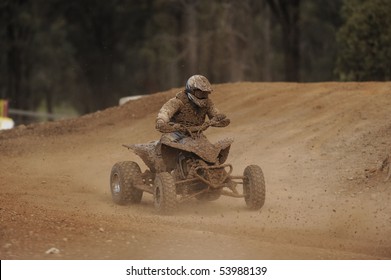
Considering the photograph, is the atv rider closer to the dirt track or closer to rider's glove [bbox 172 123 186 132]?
rider's glove [bbox 172 123 186 132]

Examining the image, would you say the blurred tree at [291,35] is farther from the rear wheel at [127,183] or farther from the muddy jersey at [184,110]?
the muddy jersey at [184,110]

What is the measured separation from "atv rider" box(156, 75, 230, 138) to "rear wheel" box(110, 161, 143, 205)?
0.93m

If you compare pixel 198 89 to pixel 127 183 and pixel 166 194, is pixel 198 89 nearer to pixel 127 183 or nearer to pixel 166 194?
pixel 166 194

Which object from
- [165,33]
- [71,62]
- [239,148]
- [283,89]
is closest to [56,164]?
[239,148]

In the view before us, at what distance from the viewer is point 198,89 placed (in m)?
13.5

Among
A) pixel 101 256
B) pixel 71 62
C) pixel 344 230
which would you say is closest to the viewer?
pixel 101 256

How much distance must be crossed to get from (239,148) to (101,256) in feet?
31.8

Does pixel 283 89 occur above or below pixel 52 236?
above

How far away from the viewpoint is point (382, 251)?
11.0m

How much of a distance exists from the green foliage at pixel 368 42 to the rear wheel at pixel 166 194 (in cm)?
1779

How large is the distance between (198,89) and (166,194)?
1712 mm

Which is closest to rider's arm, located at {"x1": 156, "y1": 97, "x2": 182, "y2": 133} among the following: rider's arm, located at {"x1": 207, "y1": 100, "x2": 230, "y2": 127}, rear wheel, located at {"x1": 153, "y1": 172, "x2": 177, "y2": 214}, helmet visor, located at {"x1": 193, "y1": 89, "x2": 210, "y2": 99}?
helmet visor, located at {"x1": 193, "y1": 89, "x2": 210, "y2": 99}

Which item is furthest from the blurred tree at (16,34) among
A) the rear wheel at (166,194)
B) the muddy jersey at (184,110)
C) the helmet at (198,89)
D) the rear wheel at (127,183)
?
the rear wheel at (166,194)
